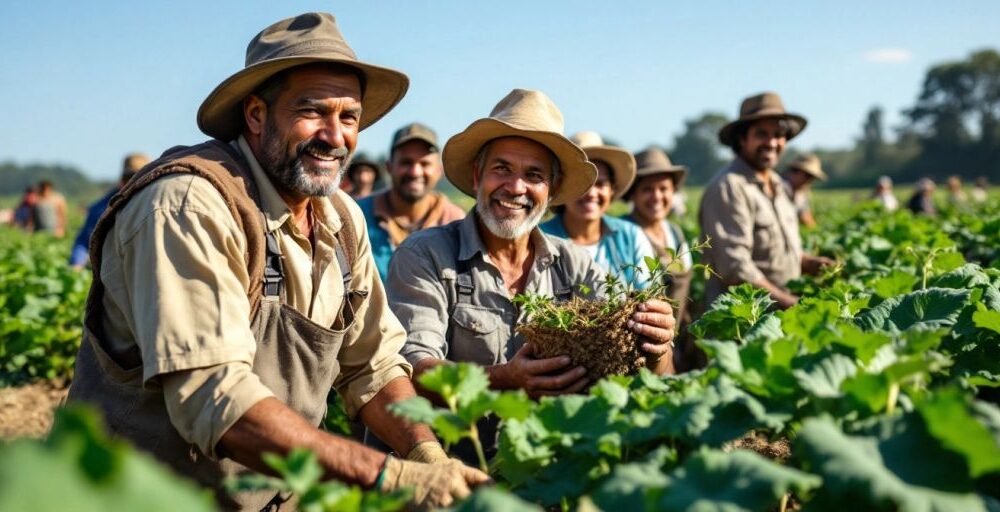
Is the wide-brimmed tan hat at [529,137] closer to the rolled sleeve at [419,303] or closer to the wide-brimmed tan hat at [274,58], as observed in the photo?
the rolled sleeve at [419,303]

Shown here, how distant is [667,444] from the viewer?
6.31ft

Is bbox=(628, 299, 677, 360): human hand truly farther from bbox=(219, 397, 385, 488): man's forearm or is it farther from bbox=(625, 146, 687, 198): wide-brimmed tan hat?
bbox=(625, 146, 687, 198): wide-brimmed tan hat

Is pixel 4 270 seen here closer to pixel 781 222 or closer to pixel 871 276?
pixel 781 222

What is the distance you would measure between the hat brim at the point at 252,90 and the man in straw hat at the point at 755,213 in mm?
3510

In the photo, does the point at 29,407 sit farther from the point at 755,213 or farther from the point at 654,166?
the point at 755,213

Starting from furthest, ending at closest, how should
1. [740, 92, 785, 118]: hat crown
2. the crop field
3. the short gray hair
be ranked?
1. [740, 92, 785, 118]: hat crown
2. the short gray hair
3. the crop field

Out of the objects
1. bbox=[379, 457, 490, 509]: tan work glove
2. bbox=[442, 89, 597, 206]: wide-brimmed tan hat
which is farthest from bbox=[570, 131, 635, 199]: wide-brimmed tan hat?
bbox=[379, 457, 490, 509]: tan work glove

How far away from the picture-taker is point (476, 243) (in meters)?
3.91

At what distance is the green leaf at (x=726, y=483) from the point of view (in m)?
1.39

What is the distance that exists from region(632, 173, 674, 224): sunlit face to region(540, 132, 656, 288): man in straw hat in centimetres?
81

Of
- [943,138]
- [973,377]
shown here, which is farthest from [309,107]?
[943,138]

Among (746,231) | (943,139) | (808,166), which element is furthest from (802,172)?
(943,139)

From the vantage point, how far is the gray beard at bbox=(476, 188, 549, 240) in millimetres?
Answer: 3914

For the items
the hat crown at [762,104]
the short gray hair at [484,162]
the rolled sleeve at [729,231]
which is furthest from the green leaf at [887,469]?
the hat crown at [762,104]
